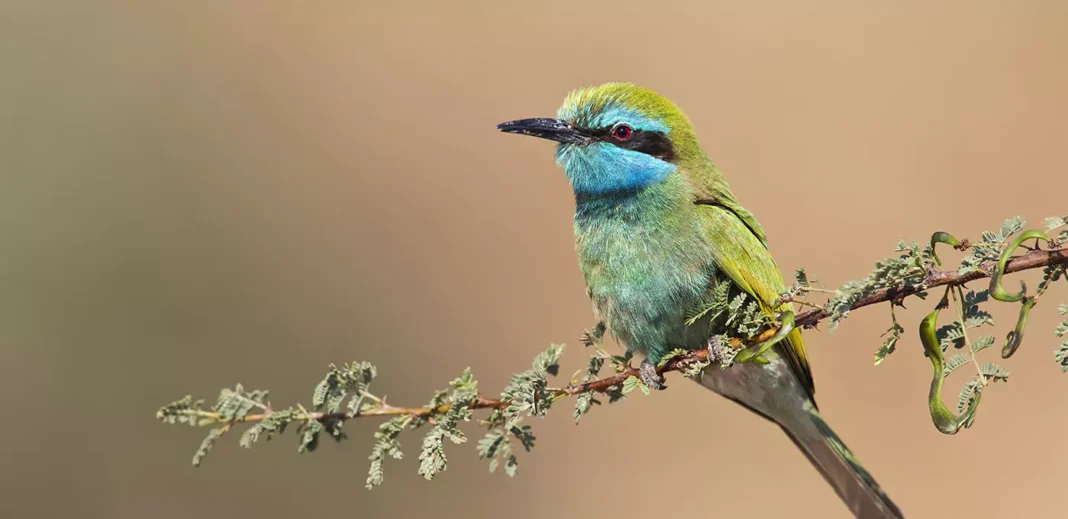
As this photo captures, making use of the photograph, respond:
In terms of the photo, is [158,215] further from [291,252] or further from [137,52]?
[137,52]

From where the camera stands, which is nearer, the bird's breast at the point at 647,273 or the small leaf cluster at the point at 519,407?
the small leaf cluster at the point at 519,407

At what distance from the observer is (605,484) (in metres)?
4.68

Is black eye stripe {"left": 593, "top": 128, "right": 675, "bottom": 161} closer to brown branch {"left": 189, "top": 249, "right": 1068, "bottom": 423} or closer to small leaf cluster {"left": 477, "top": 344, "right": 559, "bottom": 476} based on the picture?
brown branch {"left": 189, "top": 249, "right": 1068, "bottom": 423}

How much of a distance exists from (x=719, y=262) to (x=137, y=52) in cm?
503

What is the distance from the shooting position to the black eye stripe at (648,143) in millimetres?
2707

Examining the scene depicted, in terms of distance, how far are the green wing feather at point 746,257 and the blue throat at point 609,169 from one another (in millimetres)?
164

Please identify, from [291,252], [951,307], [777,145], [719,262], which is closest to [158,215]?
[291,252]

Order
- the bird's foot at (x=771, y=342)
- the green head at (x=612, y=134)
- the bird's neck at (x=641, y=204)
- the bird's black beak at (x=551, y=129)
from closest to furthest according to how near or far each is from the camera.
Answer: the bird's foot at (x=771, y=342)
the bird's neck at (x=641, y=204)
the green head at (x=612, y=134)
the bird's black beak at (x=551, y=129)


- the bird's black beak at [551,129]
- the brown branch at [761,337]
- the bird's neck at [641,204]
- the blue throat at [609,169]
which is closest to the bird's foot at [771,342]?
the brown branch at [761,337]

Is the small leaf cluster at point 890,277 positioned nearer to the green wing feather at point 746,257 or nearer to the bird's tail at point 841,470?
the green wing feather at point 746,257

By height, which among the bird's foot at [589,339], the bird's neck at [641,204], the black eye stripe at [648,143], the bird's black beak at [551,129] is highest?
the bird's black beak at [551,129]

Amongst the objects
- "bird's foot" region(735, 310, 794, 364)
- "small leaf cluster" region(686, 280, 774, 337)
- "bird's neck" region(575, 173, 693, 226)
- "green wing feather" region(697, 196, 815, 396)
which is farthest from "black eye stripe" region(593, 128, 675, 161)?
"bird's foot" region(735, 310, 794, 364)

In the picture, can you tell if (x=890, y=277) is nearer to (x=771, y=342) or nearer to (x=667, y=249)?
(x=771, y=342)

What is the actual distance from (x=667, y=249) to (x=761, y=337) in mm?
669
